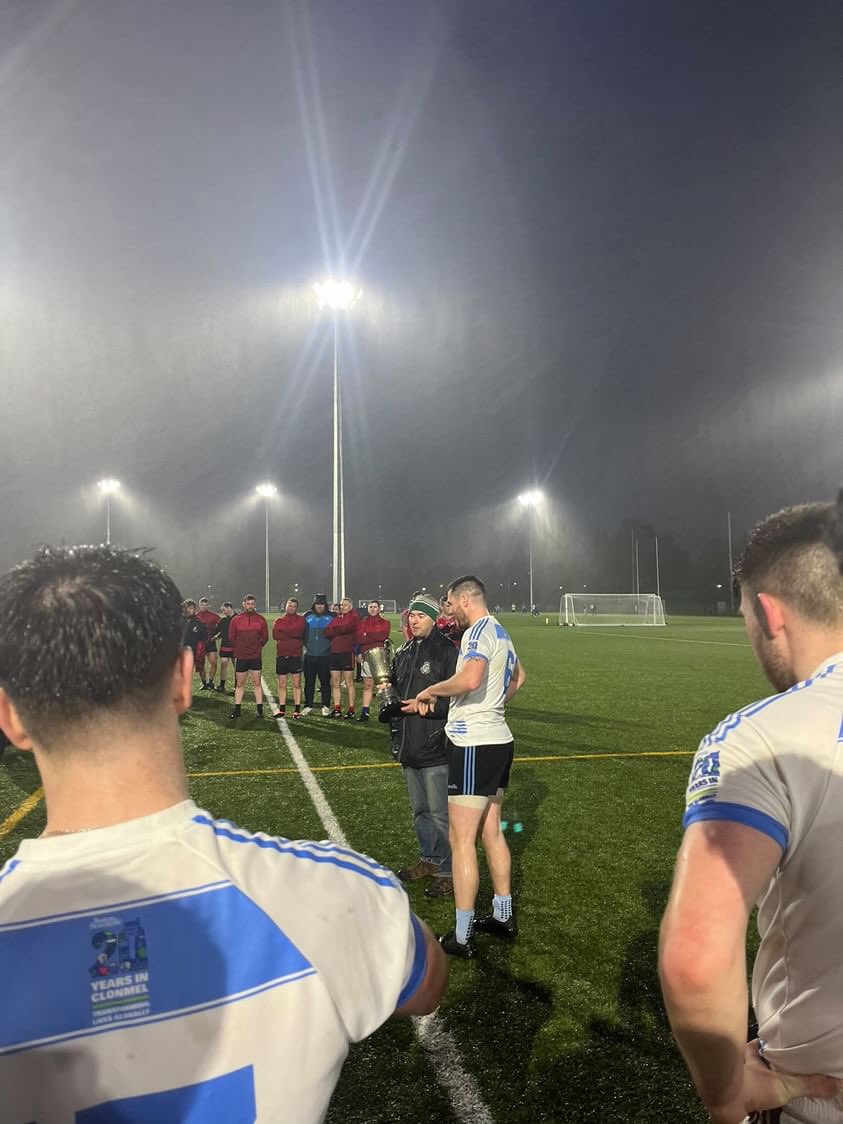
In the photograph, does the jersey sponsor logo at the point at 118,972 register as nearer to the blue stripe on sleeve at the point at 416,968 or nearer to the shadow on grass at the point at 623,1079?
the blue stripe on sleeve at the point at 416,968

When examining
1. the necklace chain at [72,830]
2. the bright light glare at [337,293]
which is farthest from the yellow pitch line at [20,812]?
the bright light glare at [337,293]

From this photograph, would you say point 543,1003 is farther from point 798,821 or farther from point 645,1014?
point 798,821

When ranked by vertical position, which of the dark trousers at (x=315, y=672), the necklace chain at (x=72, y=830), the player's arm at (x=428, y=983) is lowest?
the dark trousers at (x=315, y=672)

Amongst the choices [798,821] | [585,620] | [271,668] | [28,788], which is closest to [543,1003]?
[798,821]

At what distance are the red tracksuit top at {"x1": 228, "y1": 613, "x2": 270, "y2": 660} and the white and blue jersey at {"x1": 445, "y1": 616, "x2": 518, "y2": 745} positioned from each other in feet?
31.3

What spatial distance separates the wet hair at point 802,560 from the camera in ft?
5.52

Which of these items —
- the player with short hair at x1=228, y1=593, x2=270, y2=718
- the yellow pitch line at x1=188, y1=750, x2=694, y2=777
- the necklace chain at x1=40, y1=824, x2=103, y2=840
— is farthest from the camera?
the player with short hair at x1=228, y1=593, x2=270, y2=718

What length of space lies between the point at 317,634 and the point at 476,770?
930 cm

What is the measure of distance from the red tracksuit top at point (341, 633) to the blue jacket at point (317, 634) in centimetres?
9

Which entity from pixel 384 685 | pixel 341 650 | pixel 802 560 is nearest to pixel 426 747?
pixel 384 685

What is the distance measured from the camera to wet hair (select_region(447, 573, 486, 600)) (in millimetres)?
5098

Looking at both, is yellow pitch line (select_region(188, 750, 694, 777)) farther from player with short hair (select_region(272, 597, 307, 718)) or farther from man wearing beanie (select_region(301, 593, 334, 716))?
player with short hair (select_region(272, 597, 307, 718))

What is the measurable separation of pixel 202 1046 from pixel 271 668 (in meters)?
22.6

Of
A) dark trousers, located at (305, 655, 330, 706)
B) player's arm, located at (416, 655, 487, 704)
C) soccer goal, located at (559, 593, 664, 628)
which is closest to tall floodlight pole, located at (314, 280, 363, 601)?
dark trousers, located at (305, 655, 330, 706)
